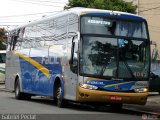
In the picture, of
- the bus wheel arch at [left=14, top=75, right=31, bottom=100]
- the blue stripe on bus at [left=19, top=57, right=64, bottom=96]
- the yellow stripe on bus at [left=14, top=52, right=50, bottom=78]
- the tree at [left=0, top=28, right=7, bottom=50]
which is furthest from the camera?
the tree at [left=0, top=28, right=7, bottom=50]

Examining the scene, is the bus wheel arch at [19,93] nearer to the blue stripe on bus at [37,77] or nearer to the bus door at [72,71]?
the blue stripe on bus at [37,77]

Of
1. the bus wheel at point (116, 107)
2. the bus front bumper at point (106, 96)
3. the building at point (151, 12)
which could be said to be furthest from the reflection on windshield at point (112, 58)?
the building at point (151, 12)

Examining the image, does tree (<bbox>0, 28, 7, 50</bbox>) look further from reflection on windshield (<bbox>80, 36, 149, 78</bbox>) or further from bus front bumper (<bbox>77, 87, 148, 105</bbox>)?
bus front bumper (<bbox>77, 87, 148, 105</bbox>)

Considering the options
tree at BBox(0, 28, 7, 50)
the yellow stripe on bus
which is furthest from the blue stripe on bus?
tree at BBox(0, 28, 7, 50)

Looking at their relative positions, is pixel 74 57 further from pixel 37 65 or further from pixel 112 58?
pixel 37 65

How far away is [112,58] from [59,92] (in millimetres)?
2886

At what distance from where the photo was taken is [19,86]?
2517cm

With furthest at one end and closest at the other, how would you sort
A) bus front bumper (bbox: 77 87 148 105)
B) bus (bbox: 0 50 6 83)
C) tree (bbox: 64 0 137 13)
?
tree (bbox: 64 0 137 13), bus (bbox: 0 50 6 83), bus front bumper (bbox: 77 87 148 105)

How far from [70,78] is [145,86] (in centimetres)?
272

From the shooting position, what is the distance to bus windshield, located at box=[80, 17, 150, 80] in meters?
17.6

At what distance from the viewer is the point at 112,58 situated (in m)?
17.7

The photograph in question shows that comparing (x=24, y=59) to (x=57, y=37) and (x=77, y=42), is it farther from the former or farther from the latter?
(x=77, y=42)

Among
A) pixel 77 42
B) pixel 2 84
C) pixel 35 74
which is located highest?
pixel 77 42

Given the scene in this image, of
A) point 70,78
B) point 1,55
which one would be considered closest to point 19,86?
point 70,78
